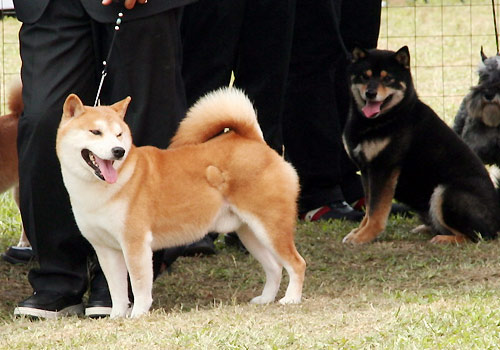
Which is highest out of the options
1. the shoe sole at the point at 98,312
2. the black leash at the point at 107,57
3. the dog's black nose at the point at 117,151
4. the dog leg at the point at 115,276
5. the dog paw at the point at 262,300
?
the black leash at the point at 107,57

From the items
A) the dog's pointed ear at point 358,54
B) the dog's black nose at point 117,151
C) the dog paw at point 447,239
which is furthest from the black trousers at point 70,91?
the dog paw at point 447,239

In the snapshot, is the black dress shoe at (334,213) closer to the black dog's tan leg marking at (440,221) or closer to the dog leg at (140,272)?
the black dog's tan leg marking at (440,221)

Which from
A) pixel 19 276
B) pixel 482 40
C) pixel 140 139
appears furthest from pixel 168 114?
pixel 482 40

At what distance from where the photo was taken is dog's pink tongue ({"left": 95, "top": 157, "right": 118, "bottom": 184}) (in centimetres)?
332

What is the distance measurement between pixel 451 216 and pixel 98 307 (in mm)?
2187

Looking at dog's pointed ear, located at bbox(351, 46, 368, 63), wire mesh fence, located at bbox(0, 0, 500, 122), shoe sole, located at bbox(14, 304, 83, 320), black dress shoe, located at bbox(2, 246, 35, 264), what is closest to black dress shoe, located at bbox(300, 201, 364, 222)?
dog's pointed ear, located at bbox(351, 46, 368, 63)

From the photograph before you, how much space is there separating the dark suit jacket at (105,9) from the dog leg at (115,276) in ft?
2.79

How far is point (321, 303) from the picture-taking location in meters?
3.74

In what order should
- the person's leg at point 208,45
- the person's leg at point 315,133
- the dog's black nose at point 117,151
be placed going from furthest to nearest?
the person's leg at point 315,133 → the person's leg at point 208,45 → the dog's black nose at point 117,151

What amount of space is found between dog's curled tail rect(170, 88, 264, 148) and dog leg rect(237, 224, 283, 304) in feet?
1.34

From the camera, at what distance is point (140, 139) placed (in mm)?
3770

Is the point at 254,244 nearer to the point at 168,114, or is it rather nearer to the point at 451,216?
the point at 168,114

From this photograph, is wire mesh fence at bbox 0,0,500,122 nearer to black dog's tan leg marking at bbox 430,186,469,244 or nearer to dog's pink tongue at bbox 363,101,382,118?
dog's pink tongue at bbox 363,101,382,118

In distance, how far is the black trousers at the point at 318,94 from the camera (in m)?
5.54
